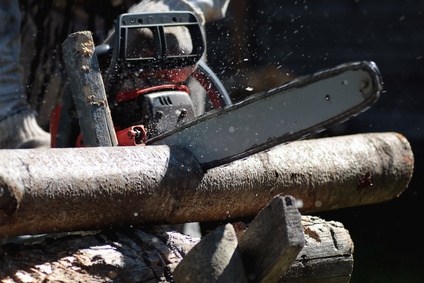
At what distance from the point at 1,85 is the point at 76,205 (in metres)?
2.08

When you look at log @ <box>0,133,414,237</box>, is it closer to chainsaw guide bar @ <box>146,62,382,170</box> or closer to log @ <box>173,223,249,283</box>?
→ chainsaw guide bar @ <box>146,62,382,170</box>

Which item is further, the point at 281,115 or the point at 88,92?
the point at 88,92

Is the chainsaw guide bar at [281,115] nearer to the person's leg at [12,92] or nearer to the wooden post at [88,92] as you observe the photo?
the wooden post at [88,92]

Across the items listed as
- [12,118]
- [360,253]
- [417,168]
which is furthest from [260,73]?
[12,118]

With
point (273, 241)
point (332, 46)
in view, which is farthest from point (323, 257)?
point (332, 46)

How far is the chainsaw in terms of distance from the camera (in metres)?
1.44

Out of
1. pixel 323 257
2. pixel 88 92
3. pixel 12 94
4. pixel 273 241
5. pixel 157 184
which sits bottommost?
pixel 323 257

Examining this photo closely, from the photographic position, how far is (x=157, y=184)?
158 centimetres

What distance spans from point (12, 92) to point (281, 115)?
88.5 inches

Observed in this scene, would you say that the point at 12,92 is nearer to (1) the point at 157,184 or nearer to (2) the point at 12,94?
(2) the point at 12,94

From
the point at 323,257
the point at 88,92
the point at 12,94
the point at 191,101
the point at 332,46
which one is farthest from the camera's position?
the point at 332,46

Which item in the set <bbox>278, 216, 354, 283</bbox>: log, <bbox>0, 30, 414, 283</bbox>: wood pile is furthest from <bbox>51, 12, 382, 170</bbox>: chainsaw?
<bbox>278, 216, 354, 283</bbox>: log

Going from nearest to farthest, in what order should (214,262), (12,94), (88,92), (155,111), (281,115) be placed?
(214,262), (281,115), (88,92), (155,111), (12,94)

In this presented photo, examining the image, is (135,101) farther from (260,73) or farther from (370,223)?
(260,73)
